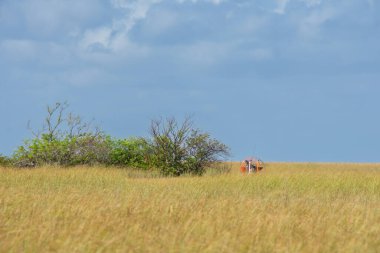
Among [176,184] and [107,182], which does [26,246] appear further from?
[107,182]

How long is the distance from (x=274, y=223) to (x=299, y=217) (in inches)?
60.9

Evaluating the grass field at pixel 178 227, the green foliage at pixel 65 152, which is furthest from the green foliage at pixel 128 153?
the grass field at pixel 178 227

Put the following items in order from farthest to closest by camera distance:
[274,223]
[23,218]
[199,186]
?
[199,186] → [23,218] → [274,223]

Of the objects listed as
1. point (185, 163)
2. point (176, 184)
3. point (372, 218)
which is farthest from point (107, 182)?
point (372, 218)

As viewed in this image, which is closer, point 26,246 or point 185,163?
point 26,246

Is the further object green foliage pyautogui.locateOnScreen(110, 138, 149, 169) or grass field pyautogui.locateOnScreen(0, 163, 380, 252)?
green foliage pyautogui.locateOnScreen(110, 138, 149, 169)

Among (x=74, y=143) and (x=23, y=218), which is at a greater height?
(x=74, y=143)

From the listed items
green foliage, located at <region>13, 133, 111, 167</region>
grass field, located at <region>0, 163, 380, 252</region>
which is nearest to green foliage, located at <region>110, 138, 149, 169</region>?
green foliage, located at <region>13, 133, 111, 167</region>

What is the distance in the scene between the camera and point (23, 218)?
11.2 m

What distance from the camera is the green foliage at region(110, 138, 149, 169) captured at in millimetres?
36094

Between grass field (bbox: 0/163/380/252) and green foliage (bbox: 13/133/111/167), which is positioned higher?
green foliage (bbox: 13/133/111/167)

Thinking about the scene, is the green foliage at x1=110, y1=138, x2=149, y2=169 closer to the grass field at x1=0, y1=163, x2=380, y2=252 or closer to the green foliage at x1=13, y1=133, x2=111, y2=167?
the green foliage at x1=13, y1=133, x2=111, y2=167

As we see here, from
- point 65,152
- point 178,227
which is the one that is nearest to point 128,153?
point 65,152

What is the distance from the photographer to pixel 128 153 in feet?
122
